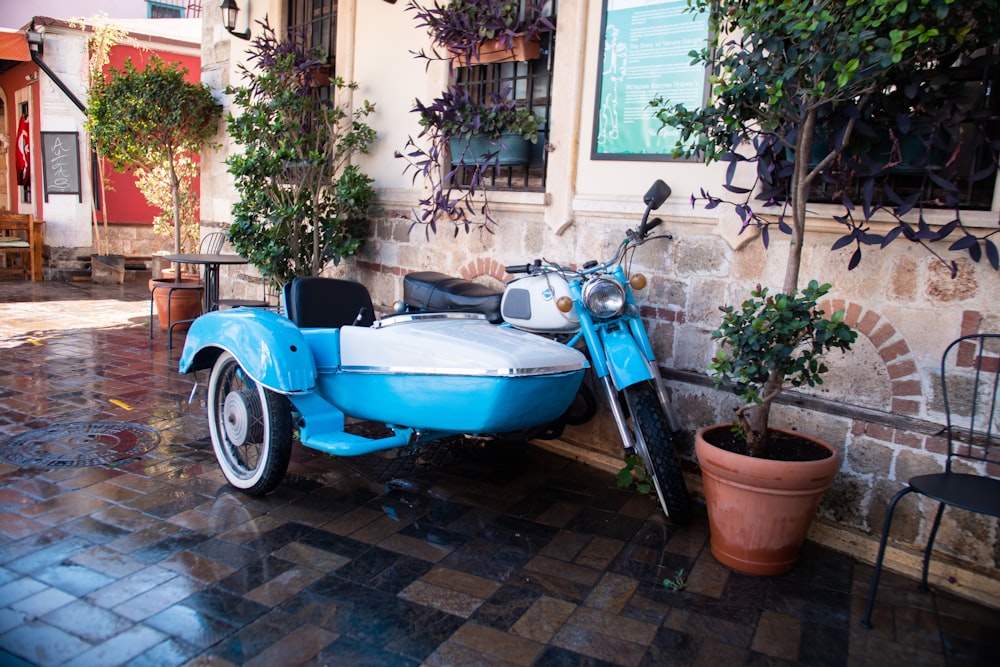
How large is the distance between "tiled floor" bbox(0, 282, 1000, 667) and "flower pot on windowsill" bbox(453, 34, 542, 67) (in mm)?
2537

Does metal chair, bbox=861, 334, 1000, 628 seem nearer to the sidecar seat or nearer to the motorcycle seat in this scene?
the motorcycle seat

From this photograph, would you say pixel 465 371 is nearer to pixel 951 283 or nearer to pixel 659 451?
pixel 659 451

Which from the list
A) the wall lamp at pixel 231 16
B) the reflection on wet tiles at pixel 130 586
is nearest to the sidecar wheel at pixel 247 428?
the reflection on wet tiles at pixel 130 586

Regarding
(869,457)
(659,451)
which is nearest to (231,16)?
(659,451)

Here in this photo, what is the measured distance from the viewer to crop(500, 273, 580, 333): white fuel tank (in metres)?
3.72

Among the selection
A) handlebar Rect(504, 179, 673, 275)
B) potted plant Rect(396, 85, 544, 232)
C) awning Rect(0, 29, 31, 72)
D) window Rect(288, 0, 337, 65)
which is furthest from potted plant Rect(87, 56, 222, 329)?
handlebar Rect(504, 179, 673, 275)

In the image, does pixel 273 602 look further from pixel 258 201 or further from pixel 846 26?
pixel 258 201

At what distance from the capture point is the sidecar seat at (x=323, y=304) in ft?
12.6

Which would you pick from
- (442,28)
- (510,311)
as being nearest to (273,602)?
(510,311)

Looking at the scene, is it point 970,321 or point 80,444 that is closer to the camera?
point 970,321

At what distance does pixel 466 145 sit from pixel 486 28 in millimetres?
723

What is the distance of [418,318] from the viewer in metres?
3.62

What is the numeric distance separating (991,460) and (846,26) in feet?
5.76

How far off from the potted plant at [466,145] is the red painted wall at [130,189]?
8.77 m
